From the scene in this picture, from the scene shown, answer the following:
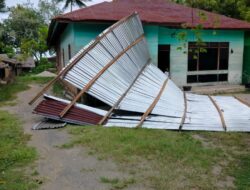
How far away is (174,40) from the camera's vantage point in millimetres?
14711

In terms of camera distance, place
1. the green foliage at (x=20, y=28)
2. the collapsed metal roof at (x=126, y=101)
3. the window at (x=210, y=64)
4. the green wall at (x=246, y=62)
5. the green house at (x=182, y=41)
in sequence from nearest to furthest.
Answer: the collapsed metal roof at (x=126, y=101) < the green house at (x=182, y=41) < the window at (x=210, y=64) < the green wall at (x=246, y=62) < the green foliage at (x=20, y=28)

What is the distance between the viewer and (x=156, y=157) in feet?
18.6

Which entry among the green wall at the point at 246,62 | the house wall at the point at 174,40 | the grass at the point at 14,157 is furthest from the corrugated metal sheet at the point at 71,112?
the green wall at the point at 246,62

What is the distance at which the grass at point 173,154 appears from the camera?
187 inches

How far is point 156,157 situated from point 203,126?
2418 millimetres

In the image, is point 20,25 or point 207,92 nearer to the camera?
point 207,92

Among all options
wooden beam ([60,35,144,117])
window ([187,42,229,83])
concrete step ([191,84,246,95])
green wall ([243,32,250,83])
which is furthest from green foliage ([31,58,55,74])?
wooden beam ([60,35,144,117])

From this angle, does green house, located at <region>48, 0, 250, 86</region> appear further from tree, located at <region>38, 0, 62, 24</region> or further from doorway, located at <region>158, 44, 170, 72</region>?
tree, located at <region>38, 0, 62, 24</region>

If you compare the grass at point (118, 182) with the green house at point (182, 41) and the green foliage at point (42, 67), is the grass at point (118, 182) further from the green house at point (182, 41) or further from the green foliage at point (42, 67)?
the green foliage at point (42, 67)

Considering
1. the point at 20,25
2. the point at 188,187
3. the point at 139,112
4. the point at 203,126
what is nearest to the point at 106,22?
the point at 139,112

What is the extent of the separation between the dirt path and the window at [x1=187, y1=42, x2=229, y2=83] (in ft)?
A: 31.9

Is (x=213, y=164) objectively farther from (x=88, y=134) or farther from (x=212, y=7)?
(x=212, y=7)

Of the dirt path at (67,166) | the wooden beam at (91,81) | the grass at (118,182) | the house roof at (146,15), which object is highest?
the house roof at (146,15)

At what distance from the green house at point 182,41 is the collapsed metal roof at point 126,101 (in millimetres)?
3448
